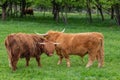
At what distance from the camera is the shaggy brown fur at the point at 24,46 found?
12094mm

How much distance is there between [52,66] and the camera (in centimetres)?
1345

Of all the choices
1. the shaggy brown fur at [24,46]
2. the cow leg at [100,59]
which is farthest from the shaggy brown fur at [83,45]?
the shaggy brown fur at [24,46]

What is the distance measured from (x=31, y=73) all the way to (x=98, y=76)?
2.12 metres

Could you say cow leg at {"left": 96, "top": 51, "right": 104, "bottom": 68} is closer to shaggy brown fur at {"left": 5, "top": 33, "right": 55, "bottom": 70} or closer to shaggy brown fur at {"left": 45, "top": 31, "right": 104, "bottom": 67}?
shaggy brown fur at {"left": 45, "top": 31, "right": 104, "bottom": 67}

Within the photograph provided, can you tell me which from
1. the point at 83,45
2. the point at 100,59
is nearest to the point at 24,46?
the point at 83,45

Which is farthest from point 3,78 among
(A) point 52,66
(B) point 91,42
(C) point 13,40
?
(B) point 91,42

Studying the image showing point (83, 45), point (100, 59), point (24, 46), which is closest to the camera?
point (24, 46)

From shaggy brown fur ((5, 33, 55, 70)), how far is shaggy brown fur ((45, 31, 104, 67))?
0.60m

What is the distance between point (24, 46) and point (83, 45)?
7.26ft

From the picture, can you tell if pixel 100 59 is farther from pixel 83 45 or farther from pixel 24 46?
pixel 24 46

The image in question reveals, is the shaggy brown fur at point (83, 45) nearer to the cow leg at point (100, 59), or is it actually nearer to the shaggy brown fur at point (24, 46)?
the cow leg at point (100, 59)

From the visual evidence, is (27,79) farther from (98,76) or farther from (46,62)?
(46,62)

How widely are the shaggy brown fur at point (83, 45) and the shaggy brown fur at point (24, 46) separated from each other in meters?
0.60

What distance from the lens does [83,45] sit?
522 inches
